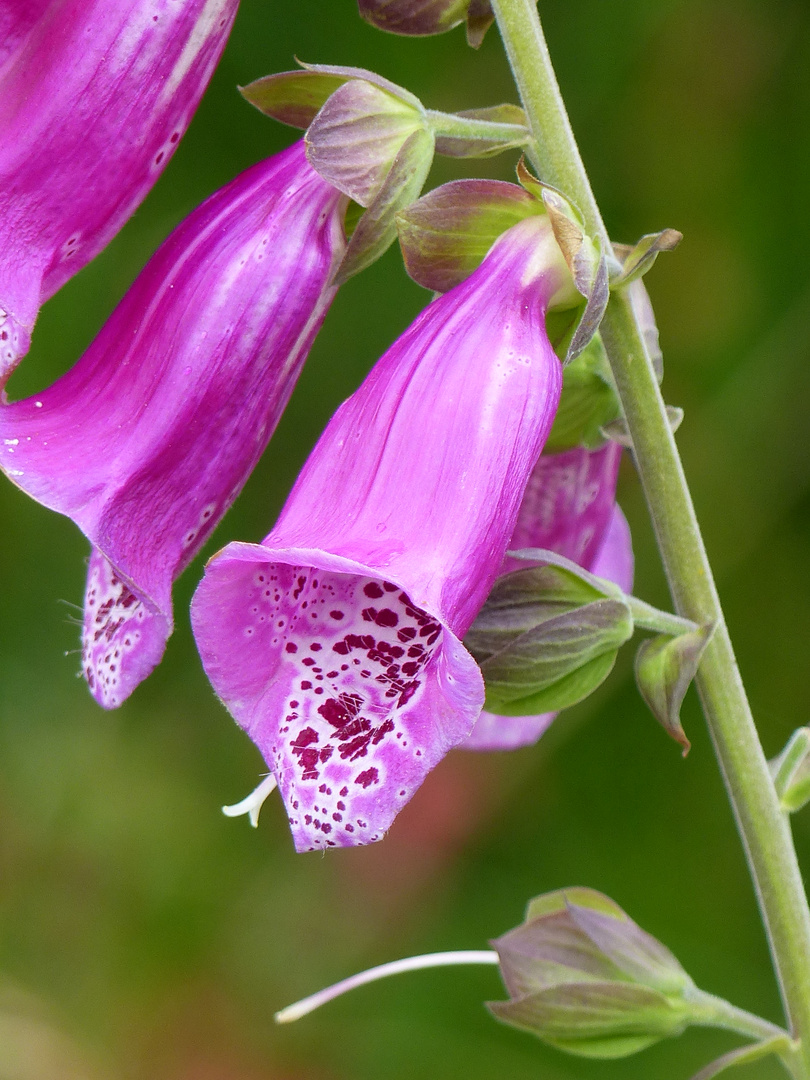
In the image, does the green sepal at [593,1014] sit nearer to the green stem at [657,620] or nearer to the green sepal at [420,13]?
the green stem at [657,620]

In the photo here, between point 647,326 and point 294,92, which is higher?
point 294,92

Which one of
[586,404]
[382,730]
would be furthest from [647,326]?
[382,730]

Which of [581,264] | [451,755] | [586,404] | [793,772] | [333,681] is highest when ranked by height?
[581,264]

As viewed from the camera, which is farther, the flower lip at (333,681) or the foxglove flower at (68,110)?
the foxglove flower at (68,110)

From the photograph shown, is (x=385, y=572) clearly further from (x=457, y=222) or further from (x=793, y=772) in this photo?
(x=793, y=772)

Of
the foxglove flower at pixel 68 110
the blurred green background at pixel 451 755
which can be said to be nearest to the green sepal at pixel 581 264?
the foxglove flower at pixel 68 110

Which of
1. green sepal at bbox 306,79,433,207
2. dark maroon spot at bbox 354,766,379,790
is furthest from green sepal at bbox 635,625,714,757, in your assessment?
green sepal at bbox 306,79,433,207
